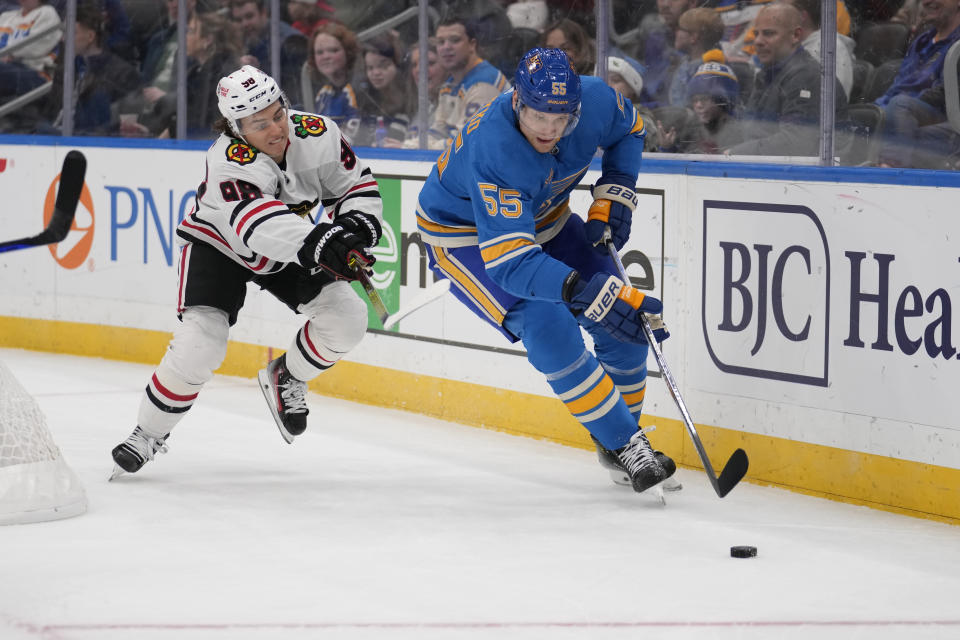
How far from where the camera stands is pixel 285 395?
4.05m

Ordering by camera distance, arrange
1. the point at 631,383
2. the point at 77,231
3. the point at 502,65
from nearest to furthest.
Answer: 1. the point at 631,383
2. the point at 502,65
3. the point at 77,231

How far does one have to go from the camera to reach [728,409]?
4.00m

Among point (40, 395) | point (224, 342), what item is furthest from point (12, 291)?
point (224, 342)

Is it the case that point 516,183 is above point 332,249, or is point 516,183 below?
above

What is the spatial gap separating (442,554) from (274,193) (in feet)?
3.71

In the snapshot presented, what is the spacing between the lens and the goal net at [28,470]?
3.34 metres

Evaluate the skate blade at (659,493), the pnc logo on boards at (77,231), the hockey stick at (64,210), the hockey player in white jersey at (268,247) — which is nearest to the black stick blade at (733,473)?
the skate blade at (659,493)

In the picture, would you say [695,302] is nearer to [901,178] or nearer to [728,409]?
[728,409]

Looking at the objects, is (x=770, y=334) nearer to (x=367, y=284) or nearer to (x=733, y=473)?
(x=733, y=473)

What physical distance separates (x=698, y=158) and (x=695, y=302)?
1.62ft

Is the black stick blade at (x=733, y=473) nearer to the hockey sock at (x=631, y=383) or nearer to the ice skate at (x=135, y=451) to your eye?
the hockey sock at (x=631, y=383)

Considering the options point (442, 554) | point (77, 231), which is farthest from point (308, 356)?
point (77, 231)

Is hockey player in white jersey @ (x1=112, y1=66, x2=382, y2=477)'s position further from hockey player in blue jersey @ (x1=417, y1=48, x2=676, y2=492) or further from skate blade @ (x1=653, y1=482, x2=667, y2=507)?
skate blade @ (x1=653, y1=482, x2=667, y2=507)

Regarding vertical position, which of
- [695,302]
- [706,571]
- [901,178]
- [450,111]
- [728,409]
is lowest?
[706,571]
